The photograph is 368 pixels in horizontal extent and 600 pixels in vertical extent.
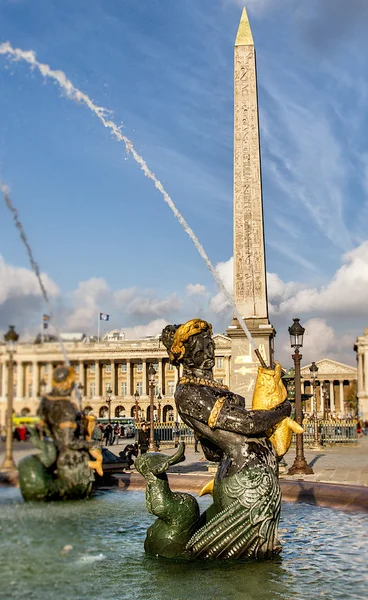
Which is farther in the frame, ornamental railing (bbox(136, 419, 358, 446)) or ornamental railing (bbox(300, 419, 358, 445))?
ornamental railing (bbox(300, 419, 358, 445))

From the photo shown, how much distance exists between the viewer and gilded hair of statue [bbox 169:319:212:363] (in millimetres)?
5160

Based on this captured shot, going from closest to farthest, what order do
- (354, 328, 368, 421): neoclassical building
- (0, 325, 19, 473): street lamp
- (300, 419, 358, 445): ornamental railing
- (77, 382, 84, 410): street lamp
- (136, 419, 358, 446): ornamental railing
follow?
(0, 325, 19, 473): street lamp → (77, 382, 84, 410): street lamp → (136, 419, 358, 446): ornamental railing → (300, 419, 358, 445): ornamental railing → (354, 328, 368, 421): neoclassical building

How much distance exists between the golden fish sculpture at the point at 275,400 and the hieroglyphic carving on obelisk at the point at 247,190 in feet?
65.4

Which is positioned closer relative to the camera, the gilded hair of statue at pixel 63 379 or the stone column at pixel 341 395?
the gilded hair of statue at pixel 63 379

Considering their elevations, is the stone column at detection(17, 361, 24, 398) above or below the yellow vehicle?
above

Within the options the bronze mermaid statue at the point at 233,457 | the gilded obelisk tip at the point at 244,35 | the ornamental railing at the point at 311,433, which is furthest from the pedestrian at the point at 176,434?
the bronze mermaid statue at the point at 233,457

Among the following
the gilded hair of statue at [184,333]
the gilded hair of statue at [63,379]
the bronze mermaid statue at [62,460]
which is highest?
the gilded hair of statue at [184,333]

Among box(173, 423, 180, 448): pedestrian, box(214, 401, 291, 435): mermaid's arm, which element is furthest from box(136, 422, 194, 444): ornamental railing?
box(214, 401, 291, 435): mermaid's arm

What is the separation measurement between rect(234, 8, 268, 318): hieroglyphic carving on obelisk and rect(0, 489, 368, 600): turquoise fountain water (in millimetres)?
18646

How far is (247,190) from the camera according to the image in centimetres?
2619

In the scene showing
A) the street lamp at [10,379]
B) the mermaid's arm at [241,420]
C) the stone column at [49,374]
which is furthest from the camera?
the mermaid's arm at [241,420]

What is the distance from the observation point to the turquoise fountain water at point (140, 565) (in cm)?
435

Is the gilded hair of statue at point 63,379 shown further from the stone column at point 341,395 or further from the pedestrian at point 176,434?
the stone column at point 341,395

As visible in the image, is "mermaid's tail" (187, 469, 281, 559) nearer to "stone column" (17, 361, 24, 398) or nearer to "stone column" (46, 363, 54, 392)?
"stone column" (46, 363, 54, 392)
